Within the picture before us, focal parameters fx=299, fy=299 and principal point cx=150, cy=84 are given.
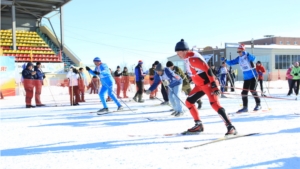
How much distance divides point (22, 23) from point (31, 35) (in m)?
2.45

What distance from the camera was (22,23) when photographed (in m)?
31.2

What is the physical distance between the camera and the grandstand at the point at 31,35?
84.4 feet

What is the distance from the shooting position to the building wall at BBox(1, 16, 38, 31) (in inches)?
1198

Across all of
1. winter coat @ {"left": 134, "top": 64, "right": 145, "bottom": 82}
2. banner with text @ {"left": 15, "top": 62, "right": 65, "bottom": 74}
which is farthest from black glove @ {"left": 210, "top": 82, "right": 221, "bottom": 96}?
banner with text @ {"left": 15, "top": 62, "right": 65, "bottom": 74}

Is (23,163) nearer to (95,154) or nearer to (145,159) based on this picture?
(95,154)

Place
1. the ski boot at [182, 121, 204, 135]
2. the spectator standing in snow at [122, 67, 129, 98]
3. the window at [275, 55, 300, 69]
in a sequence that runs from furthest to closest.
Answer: the window at [275, 55, 300, 69] → the spectator standing in snow at [122, 67, 129, 98] → the ski boot at [182, 121, 204, 135]

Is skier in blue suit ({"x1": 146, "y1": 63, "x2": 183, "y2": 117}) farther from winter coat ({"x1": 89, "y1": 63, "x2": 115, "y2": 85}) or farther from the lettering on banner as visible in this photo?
the lettering on banner

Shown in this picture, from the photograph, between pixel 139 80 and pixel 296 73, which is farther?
pixel 296 73

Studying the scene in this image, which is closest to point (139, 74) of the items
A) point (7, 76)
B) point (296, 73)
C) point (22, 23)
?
point (296, 73)

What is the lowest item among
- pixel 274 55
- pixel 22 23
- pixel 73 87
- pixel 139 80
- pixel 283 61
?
pixel 73 87

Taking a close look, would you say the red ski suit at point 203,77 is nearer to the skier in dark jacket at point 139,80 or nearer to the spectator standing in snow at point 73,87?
the skier in dark jacket at point 139,80

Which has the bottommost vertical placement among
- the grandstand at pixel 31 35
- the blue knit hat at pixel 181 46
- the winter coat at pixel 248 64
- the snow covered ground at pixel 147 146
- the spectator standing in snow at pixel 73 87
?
the snow covered ground at pixel 147 146

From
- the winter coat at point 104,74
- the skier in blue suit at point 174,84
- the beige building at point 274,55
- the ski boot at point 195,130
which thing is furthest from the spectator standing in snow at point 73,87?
the beige building at point 274,55

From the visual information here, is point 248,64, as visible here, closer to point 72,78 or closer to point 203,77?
point 203,77
